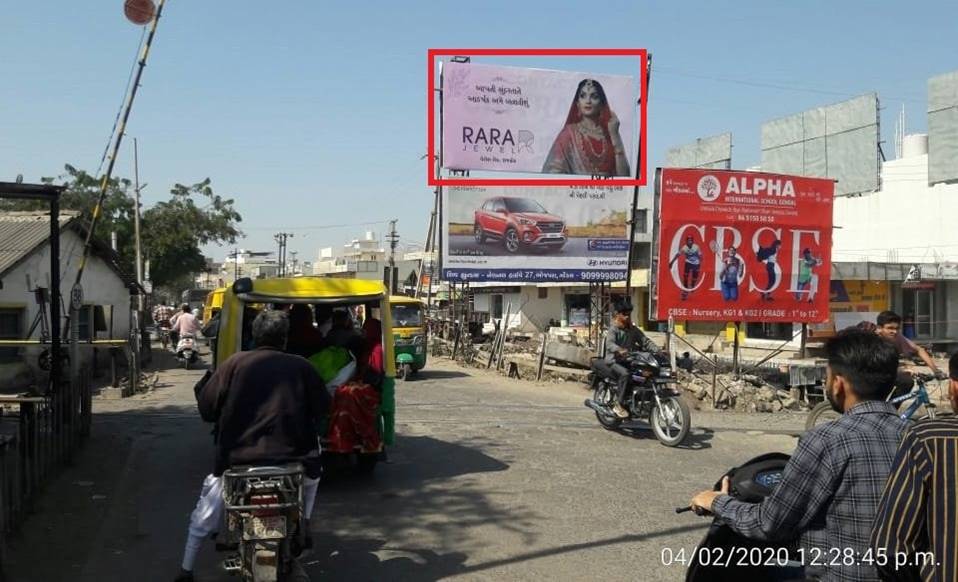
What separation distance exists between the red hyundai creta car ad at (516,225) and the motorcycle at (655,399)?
12.8 m

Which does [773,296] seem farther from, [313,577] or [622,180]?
[313,577]

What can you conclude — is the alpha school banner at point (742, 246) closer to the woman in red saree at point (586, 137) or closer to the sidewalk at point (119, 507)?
the woman in red saree at point (586, 137)

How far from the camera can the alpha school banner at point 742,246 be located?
1523 cm

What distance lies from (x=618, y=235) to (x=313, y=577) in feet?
65.1

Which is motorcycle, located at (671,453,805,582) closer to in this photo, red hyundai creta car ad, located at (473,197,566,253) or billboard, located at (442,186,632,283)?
billboard, located at (442,186,632,283)

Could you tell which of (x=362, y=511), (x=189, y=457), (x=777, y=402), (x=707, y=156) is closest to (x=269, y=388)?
(x=362, y=511)

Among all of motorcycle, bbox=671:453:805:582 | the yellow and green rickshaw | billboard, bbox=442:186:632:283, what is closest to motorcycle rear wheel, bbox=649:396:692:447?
motorcycle, bbox=671:453:805:582

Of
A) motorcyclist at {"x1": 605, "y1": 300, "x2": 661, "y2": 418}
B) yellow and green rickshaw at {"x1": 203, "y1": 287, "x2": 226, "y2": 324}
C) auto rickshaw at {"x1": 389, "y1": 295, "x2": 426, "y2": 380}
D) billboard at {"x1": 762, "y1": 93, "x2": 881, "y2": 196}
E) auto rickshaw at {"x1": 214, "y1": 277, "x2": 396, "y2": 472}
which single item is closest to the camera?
auto rickshaw at {"x1": 214, "y1": 277, "x2": 396, "y2": 472}

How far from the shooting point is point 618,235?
24234 mm

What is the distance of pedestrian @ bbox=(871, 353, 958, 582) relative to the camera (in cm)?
221

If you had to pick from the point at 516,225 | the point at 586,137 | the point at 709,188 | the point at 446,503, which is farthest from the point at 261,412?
the point at 586,137

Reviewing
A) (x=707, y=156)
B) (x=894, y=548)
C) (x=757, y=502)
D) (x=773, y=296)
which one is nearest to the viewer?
(x=894, y=548)

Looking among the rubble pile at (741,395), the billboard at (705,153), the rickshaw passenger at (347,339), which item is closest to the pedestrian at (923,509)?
the rickshaw passenger at (347,339)

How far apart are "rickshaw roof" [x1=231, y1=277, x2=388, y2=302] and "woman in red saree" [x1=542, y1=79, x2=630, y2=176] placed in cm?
1520
